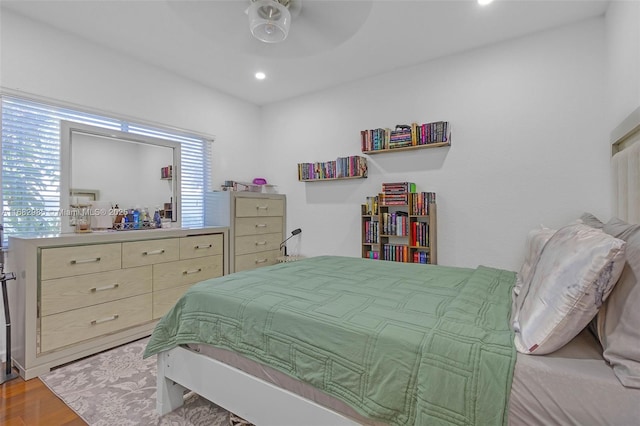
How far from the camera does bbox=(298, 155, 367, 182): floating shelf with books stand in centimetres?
334

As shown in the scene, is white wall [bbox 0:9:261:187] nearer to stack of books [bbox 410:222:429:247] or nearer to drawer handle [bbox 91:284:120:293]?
drawer handle [bbox 91:284:120:293]

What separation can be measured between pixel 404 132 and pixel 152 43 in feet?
7.96

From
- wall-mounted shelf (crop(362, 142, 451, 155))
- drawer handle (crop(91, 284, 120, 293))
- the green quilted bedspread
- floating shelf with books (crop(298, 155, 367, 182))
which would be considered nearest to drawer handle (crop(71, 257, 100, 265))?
drawer handle (crop(91, 284, 120, 293))

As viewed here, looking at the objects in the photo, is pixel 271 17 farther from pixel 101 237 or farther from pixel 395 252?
pixel 395 252

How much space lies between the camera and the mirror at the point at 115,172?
2.56 meters

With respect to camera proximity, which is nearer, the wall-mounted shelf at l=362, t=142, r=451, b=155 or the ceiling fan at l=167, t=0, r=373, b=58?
the ceiling fan at l=167, t=0, r=373, b=58

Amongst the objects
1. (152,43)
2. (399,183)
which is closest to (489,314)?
(399,183)

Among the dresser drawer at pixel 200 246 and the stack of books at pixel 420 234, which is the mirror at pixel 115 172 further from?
the stack of books at pixel 420 234

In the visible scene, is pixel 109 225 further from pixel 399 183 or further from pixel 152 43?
pixel 399 183

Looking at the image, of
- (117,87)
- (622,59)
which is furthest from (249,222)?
(622,59)

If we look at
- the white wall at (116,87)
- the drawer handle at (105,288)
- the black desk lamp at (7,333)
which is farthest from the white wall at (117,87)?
the drawer handle at (105,288)

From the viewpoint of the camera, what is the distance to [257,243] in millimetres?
3719

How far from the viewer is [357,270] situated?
2.13m

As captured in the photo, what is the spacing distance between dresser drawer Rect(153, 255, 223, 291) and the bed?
4.11 ft
